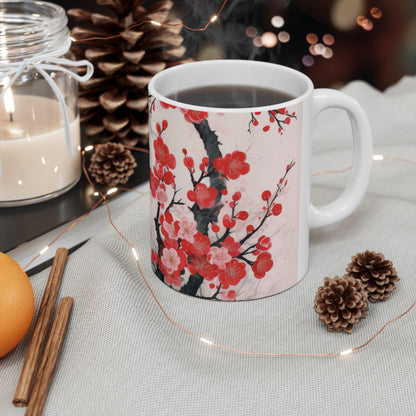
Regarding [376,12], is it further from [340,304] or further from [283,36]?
[340,304]

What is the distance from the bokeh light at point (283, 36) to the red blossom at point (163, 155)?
56 cm

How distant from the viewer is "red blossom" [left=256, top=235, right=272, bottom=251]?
561mm

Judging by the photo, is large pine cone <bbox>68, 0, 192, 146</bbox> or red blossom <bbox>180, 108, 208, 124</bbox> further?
large pine cone <bbox>68, 0, 192, 146</bbox>

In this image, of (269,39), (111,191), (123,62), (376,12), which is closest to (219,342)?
(111,191)

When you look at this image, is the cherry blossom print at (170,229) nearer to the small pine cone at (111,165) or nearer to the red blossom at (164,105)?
the red blossom at (164,105)

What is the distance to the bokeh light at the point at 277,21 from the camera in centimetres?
102

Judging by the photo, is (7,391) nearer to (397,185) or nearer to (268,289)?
(268,289)

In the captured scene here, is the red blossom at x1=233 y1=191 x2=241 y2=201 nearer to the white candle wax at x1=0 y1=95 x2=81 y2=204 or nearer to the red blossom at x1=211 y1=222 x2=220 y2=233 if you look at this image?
the red blossom at x1=211 y1=222 x2=220 y2=233

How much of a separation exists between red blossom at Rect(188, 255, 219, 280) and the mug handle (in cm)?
12

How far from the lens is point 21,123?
729 mm

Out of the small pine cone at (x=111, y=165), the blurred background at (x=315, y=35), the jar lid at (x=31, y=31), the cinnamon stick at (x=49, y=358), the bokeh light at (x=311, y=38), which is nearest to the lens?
the cinnamon stick at (x=49, y=358)

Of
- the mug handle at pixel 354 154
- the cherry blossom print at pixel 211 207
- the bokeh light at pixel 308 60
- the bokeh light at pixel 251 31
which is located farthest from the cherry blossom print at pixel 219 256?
the bokeh light at pixel 308 60

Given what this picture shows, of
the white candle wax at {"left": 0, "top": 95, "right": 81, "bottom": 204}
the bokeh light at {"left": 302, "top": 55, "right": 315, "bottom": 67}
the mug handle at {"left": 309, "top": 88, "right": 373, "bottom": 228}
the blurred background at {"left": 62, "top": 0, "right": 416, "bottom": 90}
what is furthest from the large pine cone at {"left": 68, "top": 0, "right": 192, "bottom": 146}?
the mug handle at {"left": 309, "top": 88, "right": 373, "bottom": 228}

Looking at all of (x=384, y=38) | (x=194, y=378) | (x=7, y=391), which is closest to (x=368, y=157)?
(x=194, y=378)
